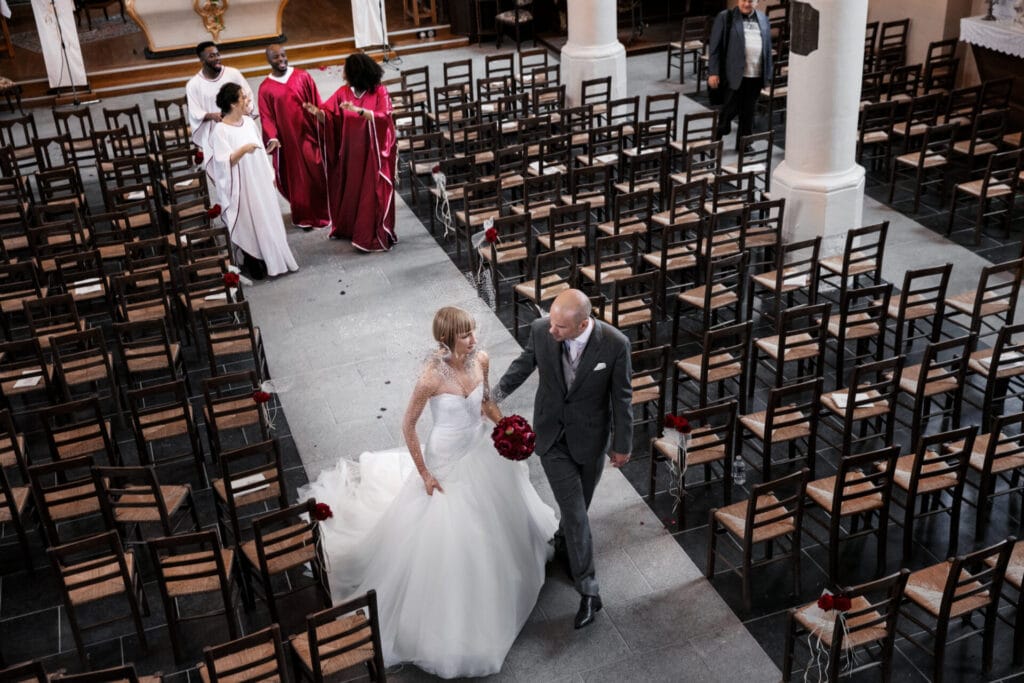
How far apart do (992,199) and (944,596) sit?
7.79 metres

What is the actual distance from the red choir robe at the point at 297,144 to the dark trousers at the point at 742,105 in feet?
16.4

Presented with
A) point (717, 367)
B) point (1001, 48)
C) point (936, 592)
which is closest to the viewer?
point (936, 592)

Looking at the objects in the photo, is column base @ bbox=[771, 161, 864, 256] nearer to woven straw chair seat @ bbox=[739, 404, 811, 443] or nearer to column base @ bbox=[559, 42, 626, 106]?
woven straw chair seat @ bbox=[739, 404, 811, 443]

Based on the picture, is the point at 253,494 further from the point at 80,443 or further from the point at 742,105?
the point at 742,105

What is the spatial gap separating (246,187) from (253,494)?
4.75m

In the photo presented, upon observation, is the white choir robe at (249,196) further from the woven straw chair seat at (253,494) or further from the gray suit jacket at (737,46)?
the gray suit jacket at (737,46)

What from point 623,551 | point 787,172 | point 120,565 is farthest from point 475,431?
point 787,172

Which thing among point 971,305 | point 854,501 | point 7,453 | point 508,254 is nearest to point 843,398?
point 854,501

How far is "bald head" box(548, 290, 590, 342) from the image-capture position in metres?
5.95

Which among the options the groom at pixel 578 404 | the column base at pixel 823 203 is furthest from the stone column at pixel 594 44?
the groom at pixel 578 404

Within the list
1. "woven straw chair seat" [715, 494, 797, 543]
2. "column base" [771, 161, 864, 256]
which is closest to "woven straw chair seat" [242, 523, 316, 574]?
"woven straw chair seat" [715, 494, 797, 543]

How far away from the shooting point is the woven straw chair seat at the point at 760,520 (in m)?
6.62

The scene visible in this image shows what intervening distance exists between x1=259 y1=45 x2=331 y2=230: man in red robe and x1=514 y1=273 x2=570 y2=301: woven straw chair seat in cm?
349

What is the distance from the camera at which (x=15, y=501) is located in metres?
7.23
